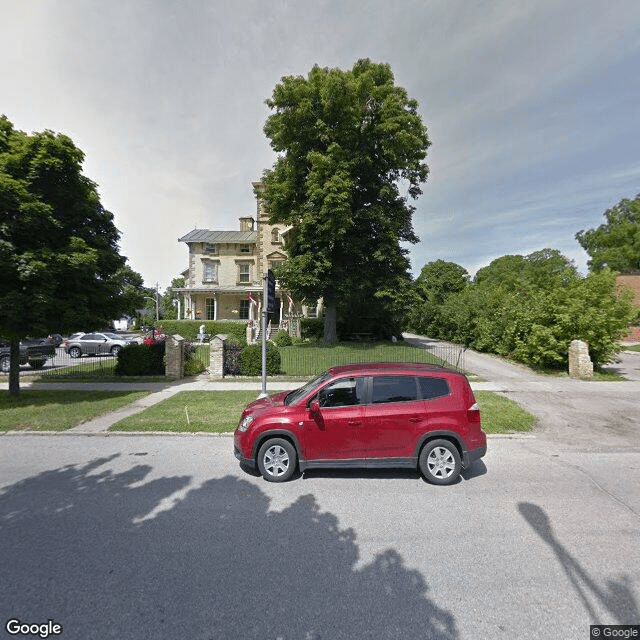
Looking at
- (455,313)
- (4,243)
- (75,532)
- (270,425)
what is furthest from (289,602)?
(455,313)

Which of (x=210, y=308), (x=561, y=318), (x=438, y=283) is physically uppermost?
(x=438, y=283)

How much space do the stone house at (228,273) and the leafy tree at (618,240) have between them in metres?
45.0

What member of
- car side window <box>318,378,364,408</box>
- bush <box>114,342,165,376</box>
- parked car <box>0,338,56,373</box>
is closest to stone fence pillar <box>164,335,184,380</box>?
bush <box>114,342,165,376</box>

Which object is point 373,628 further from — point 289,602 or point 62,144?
point 62,144

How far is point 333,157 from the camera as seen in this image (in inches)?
722

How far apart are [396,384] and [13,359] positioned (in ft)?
40.0

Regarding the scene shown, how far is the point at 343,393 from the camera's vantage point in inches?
197

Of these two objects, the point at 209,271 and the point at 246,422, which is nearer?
the point at 246,422

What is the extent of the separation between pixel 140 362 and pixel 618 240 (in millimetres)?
62063

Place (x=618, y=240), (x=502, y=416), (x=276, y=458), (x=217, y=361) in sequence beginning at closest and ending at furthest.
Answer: (x=276, y=458)
(x=502, y=416)
(x=217, y=361)
(x=618, y=240)

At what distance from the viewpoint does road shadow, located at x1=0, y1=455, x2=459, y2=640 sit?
248cm

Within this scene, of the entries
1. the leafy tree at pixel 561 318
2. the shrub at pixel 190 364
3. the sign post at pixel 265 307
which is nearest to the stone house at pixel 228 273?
the shrub at pixel 190 364

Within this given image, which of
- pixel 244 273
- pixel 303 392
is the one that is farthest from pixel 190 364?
pixel 244 273

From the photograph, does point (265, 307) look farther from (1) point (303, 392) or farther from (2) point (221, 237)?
(2) point (221, 237)
